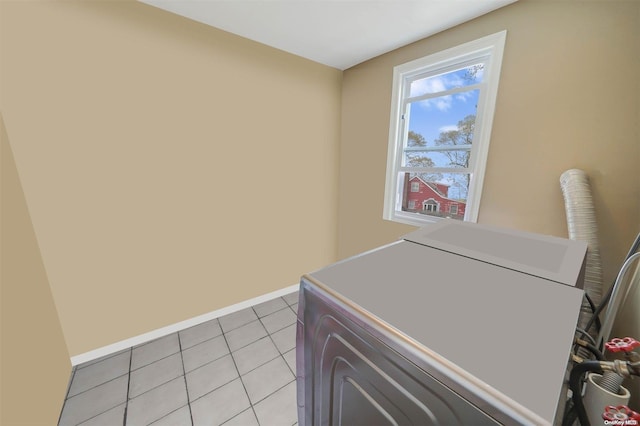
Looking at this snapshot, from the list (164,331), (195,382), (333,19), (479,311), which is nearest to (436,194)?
(333,19)

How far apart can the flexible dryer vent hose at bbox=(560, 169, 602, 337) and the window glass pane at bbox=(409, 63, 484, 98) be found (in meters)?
0.94

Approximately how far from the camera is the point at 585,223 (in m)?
1.14

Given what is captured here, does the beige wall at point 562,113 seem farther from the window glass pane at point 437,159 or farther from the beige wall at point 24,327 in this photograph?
the beige wall at point 24,327

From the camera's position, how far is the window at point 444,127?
161 cm

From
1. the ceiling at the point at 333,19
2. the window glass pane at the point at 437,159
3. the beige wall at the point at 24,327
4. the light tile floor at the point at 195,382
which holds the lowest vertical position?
the light tile floor at the point at 195,382

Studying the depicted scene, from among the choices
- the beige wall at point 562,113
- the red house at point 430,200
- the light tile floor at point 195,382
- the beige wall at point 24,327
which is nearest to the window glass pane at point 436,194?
the red house at point 430,200

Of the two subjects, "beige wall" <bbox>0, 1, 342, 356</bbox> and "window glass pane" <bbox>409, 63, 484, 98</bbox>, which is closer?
"beige wall" <bbox>0, 1, 342, 356</bbox>

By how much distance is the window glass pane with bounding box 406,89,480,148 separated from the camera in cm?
175

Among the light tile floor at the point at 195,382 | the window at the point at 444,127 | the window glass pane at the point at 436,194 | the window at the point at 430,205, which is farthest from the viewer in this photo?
the window at the point at 430,205

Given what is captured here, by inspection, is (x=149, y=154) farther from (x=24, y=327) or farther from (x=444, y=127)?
(x=444, y=127)

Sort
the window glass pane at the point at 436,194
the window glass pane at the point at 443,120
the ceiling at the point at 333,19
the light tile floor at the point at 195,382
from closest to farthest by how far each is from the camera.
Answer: the light tile floor at the point at 195,382 → the ceiling at the point at 333,19 → the window glass pane at the point at 443,120 → the window glass pane at the point at 436,194

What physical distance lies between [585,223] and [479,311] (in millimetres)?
1171

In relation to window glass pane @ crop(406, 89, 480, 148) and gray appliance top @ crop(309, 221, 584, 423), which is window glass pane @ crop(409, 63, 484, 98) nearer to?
window glass pane @ crop(406, 89, 480, 148)

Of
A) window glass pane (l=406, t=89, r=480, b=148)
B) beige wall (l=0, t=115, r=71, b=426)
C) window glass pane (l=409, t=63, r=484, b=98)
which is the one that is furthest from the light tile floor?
window glass pane (l=409, t=63, r=484, b=98)
